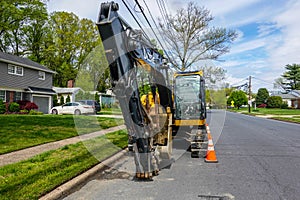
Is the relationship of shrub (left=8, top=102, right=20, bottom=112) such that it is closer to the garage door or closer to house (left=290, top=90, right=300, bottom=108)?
the garage door

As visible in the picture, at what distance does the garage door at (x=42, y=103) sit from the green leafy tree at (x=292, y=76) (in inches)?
3301

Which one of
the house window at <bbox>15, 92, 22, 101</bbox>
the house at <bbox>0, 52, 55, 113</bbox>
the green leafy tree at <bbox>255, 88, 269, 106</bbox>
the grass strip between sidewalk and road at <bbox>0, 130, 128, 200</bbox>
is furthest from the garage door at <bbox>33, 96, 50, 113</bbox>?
the green leafy tree at <bbox>255, 88, 269, 106</bbox>

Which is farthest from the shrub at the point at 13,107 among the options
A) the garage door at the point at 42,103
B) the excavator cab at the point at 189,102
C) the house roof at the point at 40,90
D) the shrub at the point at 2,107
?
the excavator cab at the point at 189,102

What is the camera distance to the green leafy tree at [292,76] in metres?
85.1

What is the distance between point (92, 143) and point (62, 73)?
39177mm

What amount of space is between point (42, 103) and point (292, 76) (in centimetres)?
8635

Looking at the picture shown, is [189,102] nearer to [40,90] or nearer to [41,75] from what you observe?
[40,90]

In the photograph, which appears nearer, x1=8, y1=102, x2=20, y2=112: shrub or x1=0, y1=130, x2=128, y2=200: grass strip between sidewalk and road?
x1=0, y1=130, x2=128, y2=200: grass strip between sidewalk and road

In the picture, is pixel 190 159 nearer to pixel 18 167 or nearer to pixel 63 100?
pixel 18 167

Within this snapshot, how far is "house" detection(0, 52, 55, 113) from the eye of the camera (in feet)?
74.2

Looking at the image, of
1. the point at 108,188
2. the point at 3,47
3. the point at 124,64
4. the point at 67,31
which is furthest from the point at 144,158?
the point at 67,31

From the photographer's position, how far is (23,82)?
24766mm

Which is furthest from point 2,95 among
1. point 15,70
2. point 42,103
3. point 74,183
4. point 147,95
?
point 74,183

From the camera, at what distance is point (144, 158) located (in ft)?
17.1
